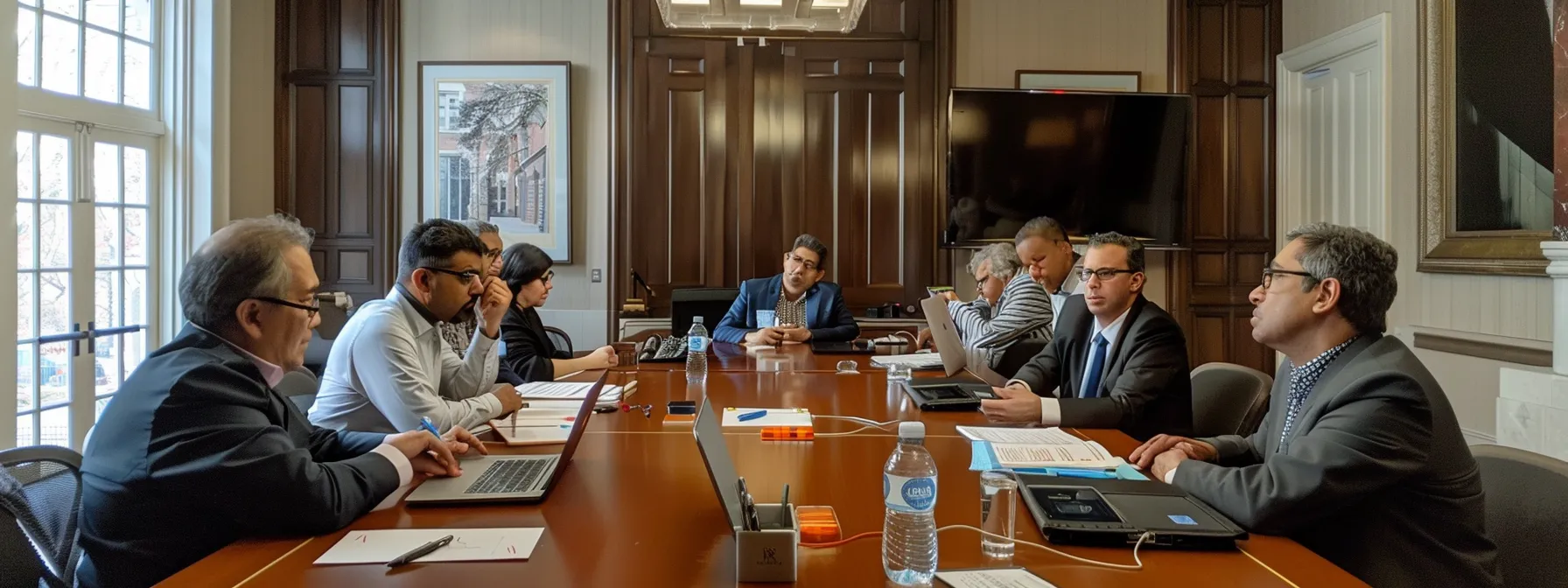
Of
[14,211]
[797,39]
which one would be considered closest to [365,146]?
[14,211]

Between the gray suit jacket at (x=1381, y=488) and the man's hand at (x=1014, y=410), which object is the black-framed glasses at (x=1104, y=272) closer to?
the man's hand at (x=1014, y=410)

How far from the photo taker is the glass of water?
1372 millimetres

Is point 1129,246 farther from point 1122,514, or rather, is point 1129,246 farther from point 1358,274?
point 1122,514

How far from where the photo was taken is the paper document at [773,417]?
2322 millimetres

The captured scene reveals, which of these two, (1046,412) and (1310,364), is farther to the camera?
(1046,412)

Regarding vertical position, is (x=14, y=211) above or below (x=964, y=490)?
above

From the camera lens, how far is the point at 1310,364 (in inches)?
70.8

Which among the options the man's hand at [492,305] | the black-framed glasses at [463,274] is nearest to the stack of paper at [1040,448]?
the black-framed glasses at [463,274]

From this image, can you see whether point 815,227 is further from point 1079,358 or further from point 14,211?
point 14,211

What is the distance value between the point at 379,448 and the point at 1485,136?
4700mm

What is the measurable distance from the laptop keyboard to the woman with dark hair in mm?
1483

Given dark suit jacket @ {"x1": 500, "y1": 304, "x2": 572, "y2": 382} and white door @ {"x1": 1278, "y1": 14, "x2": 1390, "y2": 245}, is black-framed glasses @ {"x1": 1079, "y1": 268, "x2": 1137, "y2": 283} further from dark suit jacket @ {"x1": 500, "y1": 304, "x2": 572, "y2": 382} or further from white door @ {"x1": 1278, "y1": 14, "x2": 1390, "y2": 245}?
white door @ {"x1": 1278, "y1": 14, "x2": 1390, "y2": 245}

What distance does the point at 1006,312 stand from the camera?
3.85 meters

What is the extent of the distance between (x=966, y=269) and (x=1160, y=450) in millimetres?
3983
